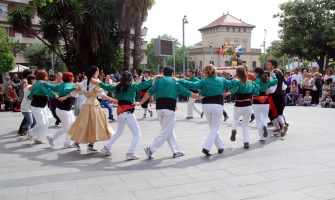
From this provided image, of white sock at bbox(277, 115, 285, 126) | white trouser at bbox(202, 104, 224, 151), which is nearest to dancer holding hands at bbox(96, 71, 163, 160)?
white trouser at bbox(202, 104, 224, 151)

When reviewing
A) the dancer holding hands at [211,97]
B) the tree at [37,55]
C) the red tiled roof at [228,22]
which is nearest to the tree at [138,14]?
the dancer holding hands at [211,97]

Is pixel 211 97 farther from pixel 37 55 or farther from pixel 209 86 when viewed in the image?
pixel 37 55

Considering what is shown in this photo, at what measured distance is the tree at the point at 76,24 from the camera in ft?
71.7

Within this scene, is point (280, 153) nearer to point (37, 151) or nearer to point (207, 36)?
point (37, 151)

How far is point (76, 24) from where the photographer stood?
72.7 ft

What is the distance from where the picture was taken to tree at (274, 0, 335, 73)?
24.2 m

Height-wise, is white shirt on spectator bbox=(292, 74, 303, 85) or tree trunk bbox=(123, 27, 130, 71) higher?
tree trunk bbox=(123, 27, 130, 71)

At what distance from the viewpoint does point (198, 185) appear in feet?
14.5

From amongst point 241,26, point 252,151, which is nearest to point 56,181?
point 252,151

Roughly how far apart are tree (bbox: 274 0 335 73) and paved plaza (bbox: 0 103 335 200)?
1889 centimetres

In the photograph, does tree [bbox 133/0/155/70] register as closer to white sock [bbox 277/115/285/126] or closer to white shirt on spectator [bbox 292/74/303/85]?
white shirt on spectator [bbox 292/74/303/85]

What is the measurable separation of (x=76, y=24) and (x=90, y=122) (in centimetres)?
1758

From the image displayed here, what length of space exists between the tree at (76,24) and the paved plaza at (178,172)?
16.0m

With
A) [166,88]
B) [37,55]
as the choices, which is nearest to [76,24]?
[166,88]
